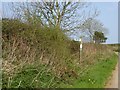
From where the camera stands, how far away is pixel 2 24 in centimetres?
921

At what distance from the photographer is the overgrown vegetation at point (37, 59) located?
7820 millimetres

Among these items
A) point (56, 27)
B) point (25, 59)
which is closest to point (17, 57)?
point (25, 59)

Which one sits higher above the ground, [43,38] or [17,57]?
[43,38]

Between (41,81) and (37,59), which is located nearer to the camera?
(41,81)

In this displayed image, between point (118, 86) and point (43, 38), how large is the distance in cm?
336

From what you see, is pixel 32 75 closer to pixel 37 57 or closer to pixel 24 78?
pixel 24 78

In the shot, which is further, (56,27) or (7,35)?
(56,27)

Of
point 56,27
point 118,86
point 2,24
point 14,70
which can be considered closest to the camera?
point 14,70

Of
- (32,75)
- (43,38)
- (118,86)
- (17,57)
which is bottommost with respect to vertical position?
(118,86)

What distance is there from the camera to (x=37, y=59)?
9555mm

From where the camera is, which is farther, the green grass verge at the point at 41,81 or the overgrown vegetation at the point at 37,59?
the overgrown vegetation at the point at 37,59

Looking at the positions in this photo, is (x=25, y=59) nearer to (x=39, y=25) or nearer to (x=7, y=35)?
(x=7, y=35)

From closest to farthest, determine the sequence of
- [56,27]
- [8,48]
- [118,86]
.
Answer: [8,48]
[118,86]
[56,27]

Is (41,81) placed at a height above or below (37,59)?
below
